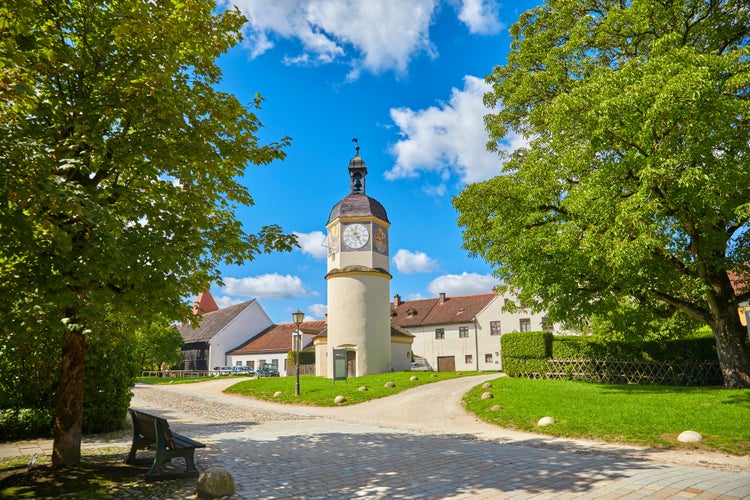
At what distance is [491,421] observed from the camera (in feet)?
47.4

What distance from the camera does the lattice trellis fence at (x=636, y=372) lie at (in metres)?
19.6

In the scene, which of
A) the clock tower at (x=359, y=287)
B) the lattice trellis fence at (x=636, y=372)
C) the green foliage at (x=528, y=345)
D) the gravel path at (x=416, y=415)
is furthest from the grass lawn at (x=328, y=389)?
the lattice trellis fence at (x=636, y=372)

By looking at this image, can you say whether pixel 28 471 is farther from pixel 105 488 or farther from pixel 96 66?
pixel 96 66

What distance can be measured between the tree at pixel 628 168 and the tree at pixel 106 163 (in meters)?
9.43

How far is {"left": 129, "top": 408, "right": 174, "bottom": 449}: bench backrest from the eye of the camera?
746cm

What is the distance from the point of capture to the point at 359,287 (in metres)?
31.2

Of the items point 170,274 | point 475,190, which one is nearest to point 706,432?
point 475,190

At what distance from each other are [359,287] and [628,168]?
65.9ft

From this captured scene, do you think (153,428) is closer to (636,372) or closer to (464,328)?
(636,372)

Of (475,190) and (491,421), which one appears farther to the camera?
(475,190)

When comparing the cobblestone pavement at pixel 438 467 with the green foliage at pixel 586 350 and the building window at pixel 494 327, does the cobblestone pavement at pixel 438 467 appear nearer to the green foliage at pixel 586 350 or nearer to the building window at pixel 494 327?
the green foliage at pixel 586 350

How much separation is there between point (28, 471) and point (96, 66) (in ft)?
21.6

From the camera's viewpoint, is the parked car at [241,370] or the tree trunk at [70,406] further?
the parked car at [241,370]

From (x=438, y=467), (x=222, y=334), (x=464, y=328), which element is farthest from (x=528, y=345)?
(x=222, y=334)
